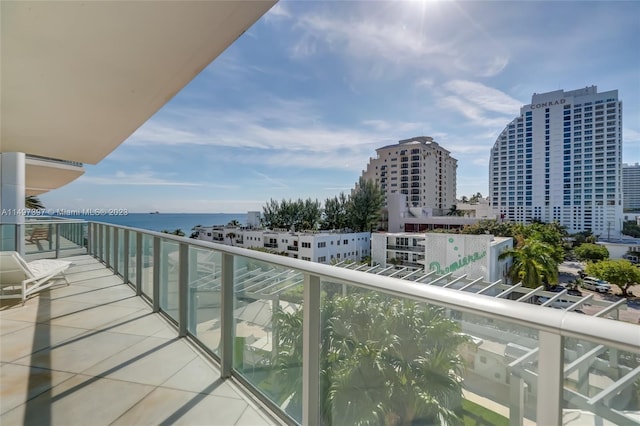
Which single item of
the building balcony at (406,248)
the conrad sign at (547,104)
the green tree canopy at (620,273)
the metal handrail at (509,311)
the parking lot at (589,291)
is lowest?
the parking lot at (589,291)

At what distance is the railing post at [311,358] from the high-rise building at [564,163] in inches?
2190

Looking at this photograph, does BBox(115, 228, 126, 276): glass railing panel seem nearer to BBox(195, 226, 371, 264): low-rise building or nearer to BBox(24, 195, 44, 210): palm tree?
BBox(24, 195, 44, 210): palm tree

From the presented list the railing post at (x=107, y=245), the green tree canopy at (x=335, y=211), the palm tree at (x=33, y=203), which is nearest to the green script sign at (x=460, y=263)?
the green tree canopy at (x=335, y=211)

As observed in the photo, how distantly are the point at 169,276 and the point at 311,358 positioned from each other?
2.23 meters

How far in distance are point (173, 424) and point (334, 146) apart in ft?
178

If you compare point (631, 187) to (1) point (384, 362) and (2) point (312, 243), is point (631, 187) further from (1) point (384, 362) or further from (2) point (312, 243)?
(1) point (384, 362)

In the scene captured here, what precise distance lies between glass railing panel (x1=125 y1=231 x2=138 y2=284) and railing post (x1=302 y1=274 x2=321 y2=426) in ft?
12.0

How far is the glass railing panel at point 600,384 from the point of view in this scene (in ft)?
2.09

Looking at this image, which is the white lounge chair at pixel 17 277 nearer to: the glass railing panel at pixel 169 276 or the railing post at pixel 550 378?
the glass railing panel at pixel 169 276

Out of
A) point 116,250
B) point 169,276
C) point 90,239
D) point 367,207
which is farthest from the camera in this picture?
point 367,207

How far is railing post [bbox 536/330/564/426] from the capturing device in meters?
0.74

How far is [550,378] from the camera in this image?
76 centimetres

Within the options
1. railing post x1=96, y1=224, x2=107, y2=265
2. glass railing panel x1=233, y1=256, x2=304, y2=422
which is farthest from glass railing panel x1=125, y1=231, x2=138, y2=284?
glass railing panel x1=233, y1=256, x2=304, y2=422

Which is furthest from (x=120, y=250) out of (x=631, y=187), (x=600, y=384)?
(x=631, y=187)
